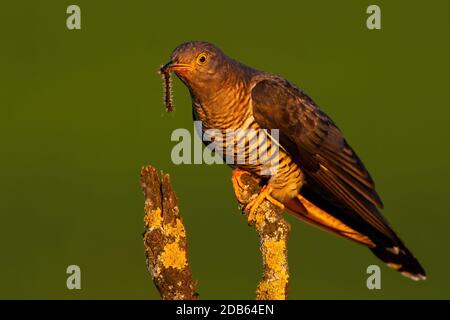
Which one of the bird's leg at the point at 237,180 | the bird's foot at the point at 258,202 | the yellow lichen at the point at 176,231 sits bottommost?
the yellow lichen at the point at 176,231

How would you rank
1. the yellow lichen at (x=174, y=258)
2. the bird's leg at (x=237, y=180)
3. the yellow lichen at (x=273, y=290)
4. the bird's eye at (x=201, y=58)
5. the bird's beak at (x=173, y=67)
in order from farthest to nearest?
the bird's leg at (x=237, y=180) < the bird's eye at (x=201, y=58) < the bird's beak at (x=173, y=67) < the yellow lichen at (x=273, y=290) < the yellow lichen at (x=174, y=258)

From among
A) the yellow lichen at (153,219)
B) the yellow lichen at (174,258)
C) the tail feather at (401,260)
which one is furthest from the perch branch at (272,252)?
the tail feather at (401,260)

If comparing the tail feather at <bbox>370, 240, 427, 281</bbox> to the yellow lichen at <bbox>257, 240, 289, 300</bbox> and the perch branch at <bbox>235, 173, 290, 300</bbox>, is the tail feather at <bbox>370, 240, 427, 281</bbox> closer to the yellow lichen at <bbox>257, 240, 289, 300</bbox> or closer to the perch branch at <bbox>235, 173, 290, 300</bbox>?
the perch branch at <bbox>235, 173, 290, 300</bbox>

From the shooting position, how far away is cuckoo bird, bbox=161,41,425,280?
6488 millimetres

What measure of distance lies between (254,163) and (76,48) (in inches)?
303

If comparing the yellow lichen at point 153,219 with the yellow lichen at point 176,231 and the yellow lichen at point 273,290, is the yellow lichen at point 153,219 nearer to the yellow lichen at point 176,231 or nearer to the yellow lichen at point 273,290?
the yellow lichen at point 176,231

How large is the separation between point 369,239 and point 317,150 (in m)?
0.69

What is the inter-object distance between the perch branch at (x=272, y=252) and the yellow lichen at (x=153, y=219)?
2.16 feet

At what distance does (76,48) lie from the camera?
1382cm

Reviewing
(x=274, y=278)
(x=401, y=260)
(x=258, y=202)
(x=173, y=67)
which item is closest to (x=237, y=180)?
(x=258, y=202)

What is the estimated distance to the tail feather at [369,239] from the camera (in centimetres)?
649

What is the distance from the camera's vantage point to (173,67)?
6.38 meters

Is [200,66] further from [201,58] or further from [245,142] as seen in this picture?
[245,142]

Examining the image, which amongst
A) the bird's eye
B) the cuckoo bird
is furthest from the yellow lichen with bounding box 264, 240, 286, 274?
the bird's eye
